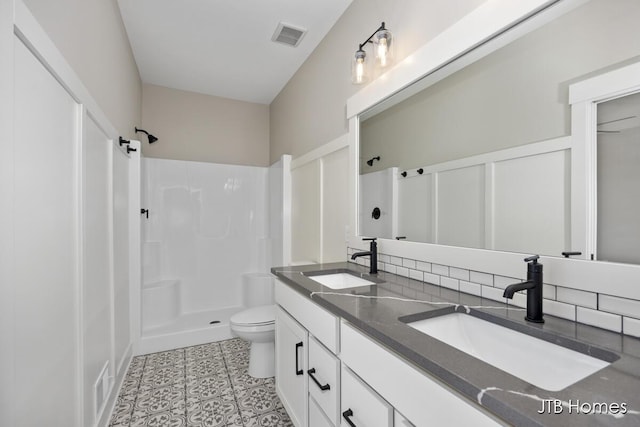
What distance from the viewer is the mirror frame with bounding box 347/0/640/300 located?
83 centimetres

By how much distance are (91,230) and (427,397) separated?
1.62 metres

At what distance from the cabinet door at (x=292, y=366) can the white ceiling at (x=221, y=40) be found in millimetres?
1989

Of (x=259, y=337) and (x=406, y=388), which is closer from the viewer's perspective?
(x=406, y=388)

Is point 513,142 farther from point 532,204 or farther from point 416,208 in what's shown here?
point 416,208

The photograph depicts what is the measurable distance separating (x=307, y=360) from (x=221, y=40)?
2.44 m

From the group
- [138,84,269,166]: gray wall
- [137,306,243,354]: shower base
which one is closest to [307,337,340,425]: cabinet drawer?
[137,306,243,354]: shower base

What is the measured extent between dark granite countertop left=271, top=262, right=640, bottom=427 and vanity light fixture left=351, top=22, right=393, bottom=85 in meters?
1.21

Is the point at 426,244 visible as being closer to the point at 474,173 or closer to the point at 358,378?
the point at 474,173

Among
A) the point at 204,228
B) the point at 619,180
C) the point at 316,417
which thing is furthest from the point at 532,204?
the point at 204,228

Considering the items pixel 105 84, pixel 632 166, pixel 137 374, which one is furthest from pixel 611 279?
pixel 137 374

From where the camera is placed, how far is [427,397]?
0.69 meters

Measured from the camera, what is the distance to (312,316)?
50.6 inches

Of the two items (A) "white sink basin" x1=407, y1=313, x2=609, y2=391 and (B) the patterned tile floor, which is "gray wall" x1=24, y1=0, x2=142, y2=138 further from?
(B) the patterned tile floor

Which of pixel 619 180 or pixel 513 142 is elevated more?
pixel 513 142
